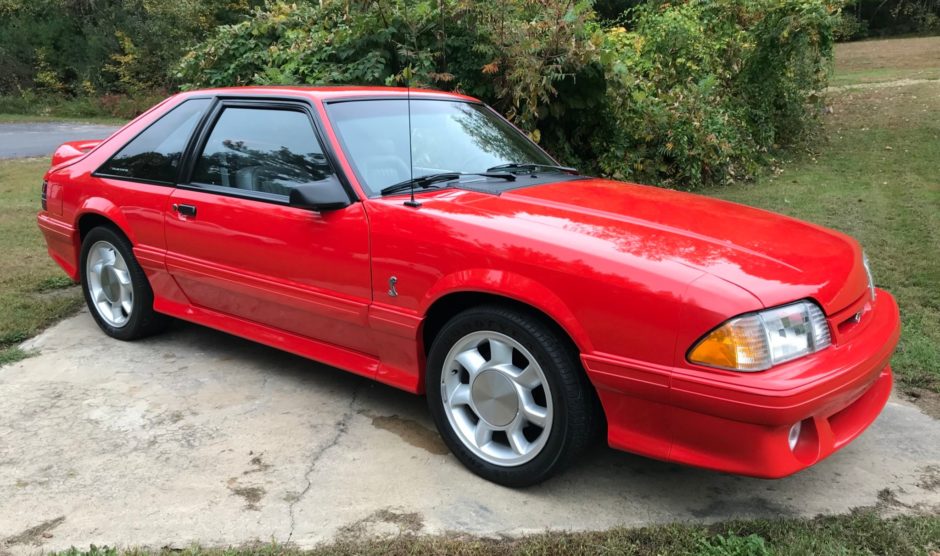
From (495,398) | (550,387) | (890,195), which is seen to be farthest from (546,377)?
(890,195)

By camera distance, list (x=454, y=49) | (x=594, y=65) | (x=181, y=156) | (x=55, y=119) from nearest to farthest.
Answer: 1. (x=181, y=156)
2. (x=594, y=65)
3. (x=454, y=49)
4. (x=55, y=119)

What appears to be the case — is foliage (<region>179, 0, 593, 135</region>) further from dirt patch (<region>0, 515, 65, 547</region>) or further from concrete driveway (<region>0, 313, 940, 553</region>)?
dirt patch (<region>0, 515, 65, 547</region>)

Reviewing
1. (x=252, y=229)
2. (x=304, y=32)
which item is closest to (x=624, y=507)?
(x=252, y=229)

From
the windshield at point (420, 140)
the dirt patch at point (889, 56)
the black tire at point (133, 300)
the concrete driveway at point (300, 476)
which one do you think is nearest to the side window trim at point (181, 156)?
the black tire at point (133, 300)

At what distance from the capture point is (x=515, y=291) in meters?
2.67

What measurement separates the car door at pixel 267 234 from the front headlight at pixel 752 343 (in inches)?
57.7

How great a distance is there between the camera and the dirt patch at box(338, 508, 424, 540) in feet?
8.36

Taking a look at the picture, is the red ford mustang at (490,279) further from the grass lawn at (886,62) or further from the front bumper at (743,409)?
the grass lawn at (886,62)

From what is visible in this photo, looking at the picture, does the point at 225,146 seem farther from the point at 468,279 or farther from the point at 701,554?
the point at 701,554

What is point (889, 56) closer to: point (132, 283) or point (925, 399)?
point (925, 399)

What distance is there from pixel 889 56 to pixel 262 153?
31103mm

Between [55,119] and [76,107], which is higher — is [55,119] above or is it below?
below

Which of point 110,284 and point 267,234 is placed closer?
point 267,234

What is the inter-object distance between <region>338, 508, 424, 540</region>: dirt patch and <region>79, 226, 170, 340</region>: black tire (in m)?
2.34
